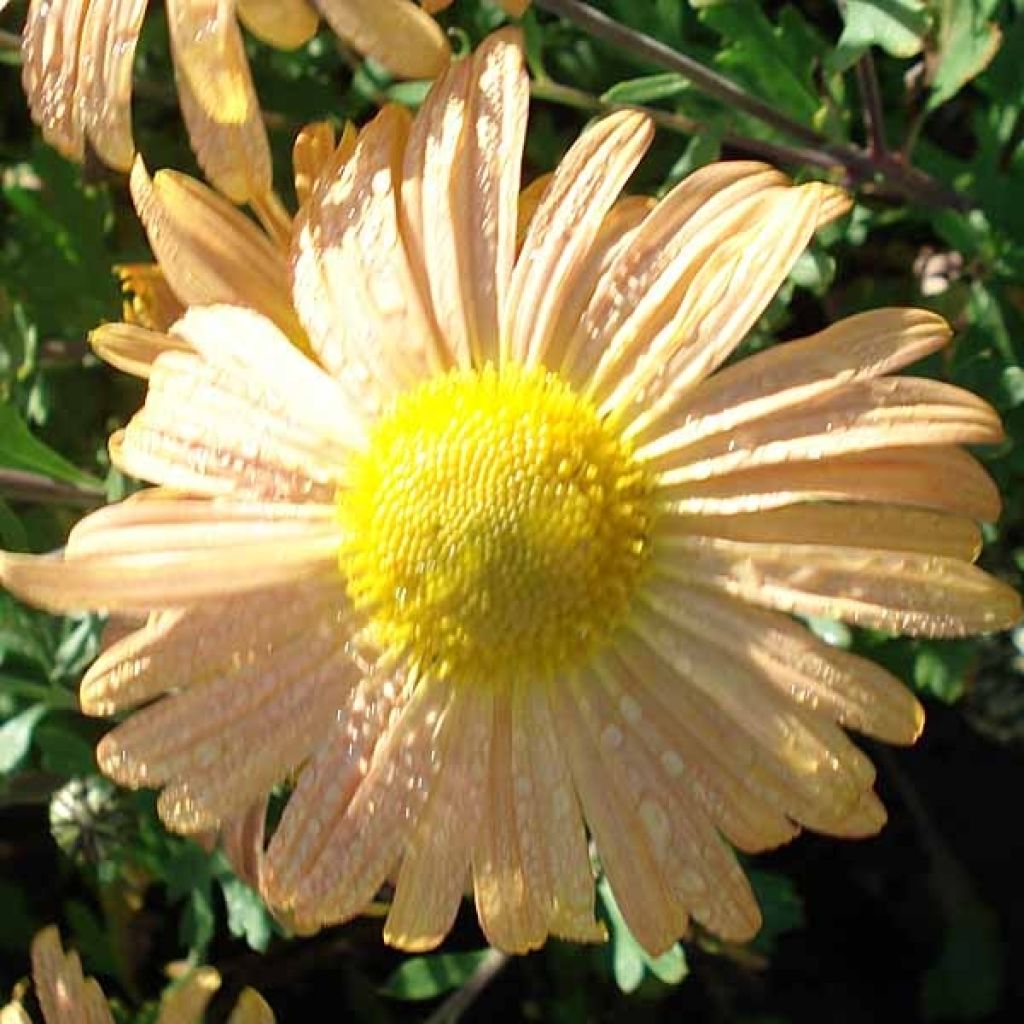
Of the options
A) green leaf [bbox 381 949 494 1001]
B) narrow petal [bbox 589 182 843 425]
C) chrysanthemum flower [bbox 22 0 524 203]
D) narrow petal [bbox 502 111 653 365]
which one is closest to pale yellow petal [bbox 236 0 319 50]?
chrysanthemum flower [bbox 22 0 524 203]

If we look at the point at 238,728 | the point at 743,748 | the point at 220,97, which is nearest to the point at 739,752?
the point at 743,748

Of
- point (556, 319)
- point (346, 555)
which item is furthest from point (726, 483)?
point (346, 555)

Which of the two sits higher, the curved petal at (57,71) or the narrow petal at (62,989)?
the curved petal at (57,71)

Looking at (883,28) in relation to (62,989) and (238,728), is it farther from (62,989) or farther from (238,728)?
(62,989)

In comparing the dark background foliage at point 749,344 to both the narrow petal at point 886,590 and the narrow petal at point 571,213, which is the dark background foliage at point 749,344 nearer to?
the narrow petal at point 571,213

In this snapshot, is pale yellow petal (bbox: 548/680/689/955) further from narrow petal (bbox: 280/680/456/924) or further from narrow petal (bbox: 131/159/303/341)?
narrow petal (bbox: 131/159/303/341)

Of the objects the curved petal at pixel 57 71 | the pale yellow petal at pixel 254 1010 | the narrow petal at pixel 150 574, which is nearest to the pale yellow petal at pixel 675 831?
the narrow petal at pixel 150 574

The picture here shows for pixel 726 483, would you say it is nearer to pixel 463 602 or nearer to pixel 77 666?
pixel 463 602
